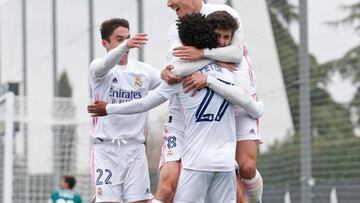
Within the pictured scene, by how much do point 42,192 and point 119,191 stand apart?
52.7 ft

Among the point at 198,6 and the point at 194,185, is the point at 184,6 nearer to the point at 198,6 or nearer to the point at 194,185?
the point at 198,6

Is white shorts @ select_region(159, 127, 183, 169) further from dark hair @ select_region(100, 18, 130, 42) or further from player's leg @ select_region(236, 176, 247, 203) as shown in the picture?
dark hair @ select_region(100, 18, 130, 42)

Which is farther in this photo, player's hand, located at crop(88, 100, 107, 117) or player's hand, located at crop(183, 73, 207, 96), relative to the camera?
player's hand, located at crop(88, 100, 107, 117)

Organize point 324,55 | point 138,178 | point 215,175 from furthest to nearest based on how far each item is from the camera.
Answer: point 324,55
point 138,178
point 215,175

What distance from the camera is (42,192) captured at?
85.4 feet

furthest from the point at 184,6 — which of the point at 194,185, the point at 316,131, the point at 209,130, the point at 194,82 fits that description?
the point at 316,131

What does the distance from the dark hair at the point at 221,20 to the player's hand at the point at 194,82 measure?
39cm

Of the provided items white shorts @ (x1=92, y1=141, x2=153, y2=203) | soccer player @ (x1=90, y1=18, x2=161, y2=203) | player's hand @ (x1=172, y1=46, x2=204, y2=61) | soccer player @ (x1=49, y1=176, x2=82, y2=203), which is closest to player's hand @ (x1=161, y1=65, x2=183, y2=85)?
player's hand @ (x1=172, y1=46, x2=204, y2=61)

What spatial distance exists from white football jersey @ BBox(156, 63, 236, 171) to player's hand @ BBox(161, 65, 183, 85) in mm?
56

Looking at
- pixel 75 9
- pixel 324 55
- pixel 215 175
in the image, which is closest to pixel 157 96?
pixel 215 175

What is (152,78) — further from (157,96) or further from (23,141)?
(23,141)

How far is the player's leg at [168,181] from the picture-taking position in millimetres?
8336

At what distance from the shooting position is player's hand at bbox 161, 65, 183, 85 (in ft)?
26.7

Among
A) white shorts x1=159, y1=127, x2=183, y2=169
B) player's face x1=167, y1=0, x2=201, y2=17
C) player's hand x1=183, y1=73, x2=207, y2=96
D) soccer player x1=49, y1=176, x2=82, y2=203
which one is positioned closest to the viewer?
player's hand x1=183, y1=73, x2=207, y2=96
